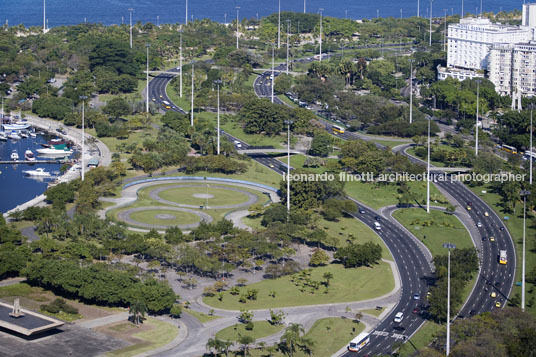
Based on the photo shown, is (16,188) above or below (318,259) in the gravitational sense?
above

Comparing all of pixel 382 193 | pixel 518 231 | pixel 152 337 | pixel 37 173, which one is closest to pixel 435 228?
pixel 518 231

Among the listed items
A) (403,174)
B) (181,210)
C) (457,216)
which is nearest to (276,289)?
(181,210)

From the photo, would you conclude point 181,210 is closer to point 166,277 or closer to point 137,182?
point 137,182

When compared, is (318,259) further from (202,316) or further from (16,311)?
(16,311)

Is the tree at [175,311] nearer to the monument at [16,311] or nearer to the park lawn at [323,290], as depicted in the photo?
the park lawn at [323,290]

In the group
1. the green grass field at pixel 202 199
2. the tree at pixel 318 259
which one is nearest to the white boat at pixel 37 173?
the green grass field at pixel 202 199
